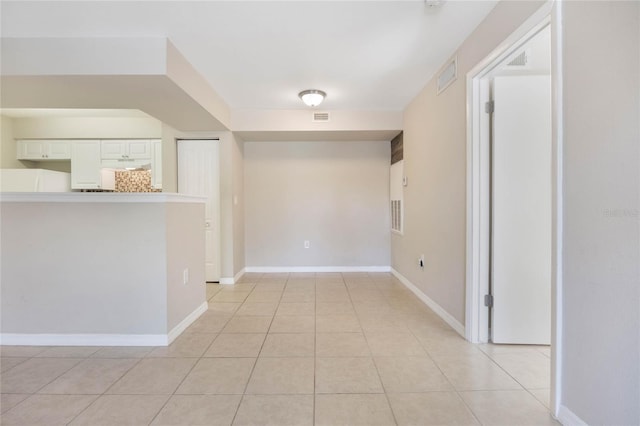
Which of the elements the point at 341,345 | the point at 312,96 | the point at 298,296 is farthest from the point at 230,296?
the point at 312,96

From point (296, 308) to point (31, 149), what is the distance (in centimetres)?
489

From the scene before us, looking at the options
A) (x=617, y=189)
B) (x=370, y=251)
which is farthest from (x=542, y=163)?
(x=370, y=251)

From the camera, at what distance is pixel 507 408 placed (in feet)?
5.08

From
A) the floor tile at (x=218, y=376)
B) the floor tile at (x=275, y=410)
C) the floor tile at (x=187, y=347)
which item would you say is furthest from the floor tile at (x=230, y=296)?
the floor tile at (x=275, y=410)

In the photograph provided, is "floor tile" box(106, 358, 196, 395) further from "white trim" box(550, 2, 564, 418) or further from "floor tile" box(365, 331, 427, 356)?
"white trim" box(550, 2, 564, 418)

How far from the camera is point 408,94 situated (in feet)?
11.6

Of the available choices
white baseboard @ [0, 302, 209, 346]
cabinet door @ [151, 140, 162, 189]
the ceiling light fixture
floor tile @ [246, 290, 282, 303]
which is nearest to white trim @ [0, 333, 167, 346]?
white baseboard @ [0, 302, 209, 346]

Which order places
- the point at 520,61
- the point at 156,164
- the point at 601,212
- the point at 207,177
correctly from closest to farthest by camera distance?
1. the point at 601,212
2. the point at 520,61
3. the point at 207,177
4. the point at 156,164

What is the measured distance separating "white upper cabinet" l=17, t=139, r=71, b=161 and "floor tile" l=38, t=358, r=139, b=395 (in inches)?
156

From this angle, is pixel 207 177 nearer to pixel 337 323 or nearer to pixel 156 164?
pixel 156 164

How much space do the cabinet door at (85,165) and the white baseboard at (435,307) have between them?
4.88 meters

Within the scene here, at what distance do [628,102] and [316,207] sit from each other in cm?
394

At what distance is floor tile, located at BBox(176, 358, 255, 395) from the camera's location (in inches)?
67.8

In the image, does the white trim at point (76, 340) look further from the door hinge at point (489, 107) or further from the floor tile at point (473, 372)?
the door hinge at point (489, 107)
